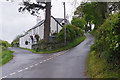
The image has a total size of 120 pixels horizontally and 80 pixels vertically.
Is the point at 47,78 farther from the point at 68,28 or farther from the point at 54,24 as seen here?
the point at 54,24

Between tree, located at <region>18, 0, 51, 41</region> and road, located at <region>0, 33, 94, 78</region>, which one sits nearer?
road, located at <region>0, 33, 94, 78</region>

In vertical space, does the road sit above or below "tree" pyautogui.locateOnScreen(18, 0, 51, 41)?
below

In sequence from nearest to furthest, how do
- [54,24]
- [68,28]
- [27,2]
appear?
1. [27,2]
2. [68,28]
3. [54,24]

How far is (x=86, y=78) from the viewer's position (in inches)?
330

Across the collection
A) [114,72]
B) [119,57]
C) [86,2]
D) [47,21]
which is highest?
[86,2]

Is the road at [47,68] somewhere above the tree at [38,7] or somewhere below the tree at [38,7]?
below

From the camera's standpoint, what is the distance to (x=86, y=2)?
1839 cm

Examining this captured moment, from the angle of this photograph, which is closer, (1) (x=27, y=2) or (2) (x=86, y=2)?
(2) (x=86, y=2)

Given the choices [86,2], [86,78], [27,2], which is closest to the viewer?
[86,78]

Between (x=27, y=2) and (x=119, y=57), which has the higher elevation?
(x=27, y=2)

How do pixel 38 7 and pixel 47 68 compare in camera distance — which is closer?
pixel 47 68

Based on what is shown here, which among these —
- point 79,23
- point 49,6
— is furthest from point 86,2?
point 79,23

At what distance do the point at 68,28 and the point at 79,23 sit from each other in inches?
920

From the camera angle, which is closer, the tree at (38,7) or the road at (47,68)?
the road at (47,68)
